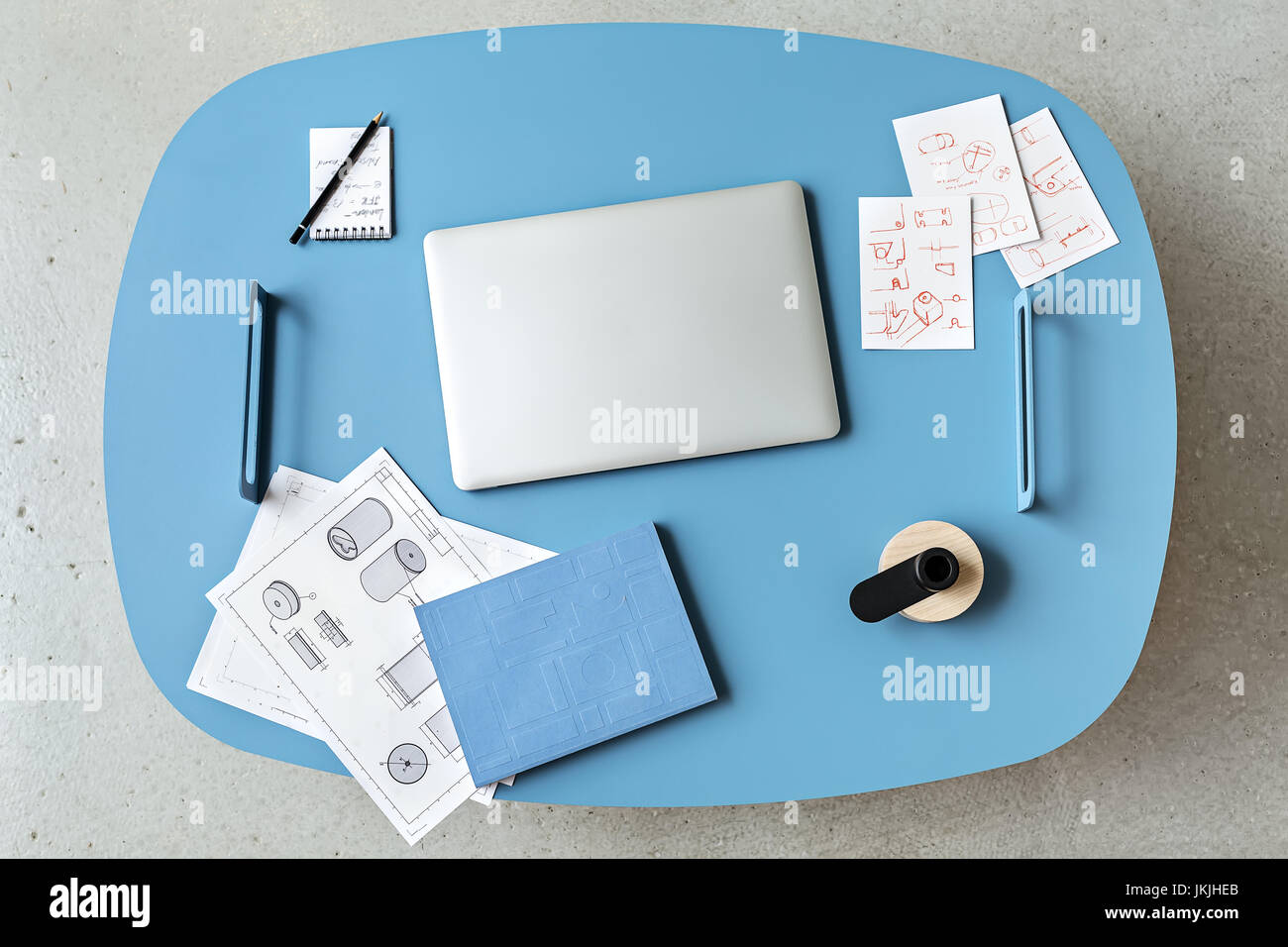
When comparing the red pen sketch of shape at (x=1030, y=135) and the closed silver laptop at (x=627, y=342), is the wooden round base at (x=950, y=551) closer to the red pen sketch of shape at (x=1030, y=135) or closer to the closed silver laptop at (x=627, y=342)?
the closed silver laptop at (x=627, y=342)

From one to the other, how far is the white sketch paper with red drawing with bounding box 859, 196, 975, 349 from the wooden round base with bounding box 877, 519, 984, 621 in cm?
27

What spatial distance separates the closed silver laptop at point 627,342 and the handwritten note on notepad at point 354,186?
139 millimetres

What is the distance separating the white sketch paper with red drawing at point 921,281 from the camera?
1.20 m

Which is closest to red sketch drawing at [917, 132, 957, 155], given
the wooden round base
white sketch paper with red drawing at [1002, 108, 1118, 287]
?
white sketch paper with red drawing at [1002, 108, 1118, 287]

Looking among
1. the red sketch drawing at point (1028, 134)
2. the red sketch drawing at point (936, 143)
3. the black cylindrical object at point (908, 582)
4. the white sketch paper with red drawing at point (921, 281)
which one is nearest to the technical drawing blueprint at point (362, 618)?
the black cylindrical object at point (908, 582)

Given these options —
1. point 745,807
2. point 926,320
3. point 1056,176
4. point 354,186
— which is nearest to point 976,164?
point 1056,176

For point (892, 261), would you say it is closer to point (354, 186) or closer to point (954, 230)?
point (954, 230)

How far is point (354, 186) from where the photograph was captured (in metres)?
1.21

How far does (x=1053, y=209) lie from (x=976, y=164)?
0.13m

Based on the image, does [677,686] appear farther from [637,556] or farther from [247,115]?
[247,115]

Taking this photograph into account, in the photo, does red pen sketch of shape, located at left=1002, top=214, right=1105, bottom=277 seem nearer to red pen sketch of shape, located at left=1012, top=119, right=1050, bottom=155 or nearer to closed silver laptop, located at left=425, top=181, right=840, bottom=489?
red pen sketch of shape, located at left=1012, top=119, right=1050, bottom=155

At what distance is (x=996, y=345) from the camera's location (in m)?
1.21

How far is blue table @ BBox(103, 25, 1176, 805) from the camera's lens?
3.85ft
